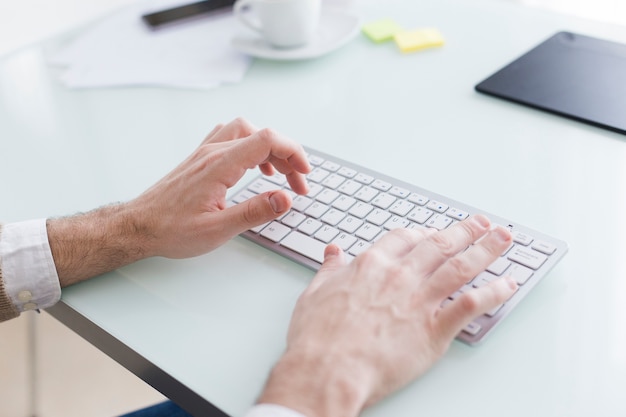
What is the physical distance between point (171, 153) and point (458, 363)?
20.9 inches

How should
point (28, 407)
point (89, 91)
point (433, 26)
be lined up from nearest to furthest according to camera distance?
point (89, 91)
point (433, 26)
point (28, 407)

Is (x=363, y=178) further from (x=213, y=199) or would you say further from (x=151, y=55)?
(x=151, y=55)

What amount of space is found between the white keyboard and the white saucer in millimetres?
→ 368

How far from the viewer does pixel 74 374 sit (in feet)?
4.76

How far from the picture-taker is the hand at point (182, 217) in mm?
733

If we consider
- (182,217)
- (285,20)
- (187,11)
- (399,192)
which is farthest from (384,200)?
(187,11)

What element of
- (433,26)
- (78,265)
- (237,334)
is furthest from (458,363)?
(433,26)

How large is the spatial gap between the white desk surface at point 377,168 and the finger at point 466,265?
0.06 m

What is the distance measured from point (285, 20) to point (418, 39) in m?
0.23

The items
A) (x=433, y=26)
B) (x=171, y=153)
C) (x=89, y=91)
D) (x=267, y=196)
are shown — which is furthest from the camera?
(x=433, y=26)

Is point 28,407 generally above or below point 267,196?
below

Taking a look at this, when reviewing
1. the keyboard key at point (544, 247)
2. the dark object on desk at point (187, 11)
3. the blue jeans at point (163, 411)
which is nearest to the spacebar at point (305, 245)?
the keyboard key at point (544, 247)

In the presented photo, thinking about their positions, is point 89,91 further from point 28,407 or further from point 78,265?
point 28,407

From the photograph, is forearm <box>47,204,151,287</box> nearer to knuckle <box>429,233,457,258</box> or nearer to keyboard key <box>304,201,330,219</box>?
keyboard key <box>304,201,330,219</box>
